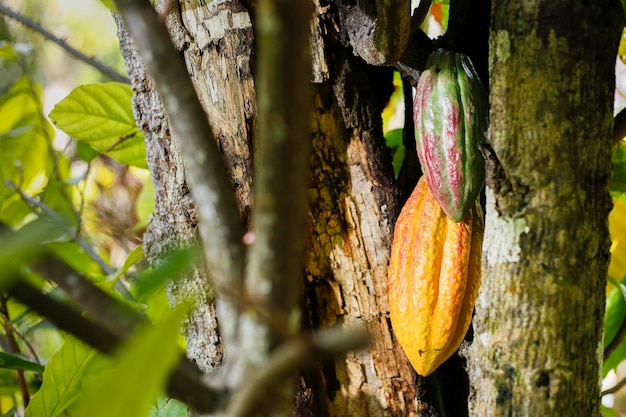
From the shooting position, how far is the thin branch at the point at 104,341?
28cm

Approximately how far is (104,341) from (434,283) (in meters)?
0.41

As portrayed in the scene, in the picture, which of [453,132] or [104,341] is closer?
[104,341]

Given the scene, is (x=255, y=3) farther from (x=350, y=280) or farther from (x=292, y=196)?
(x=292, y=196)

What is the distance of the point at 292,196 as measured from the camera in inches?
11.4

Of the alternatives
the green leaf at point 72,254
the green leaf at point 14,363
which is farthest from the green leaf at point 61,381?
the green leaf at point 72,254

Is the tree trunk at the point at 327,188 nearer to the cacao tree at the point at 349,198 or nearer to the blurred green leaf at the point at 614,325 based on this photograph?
the cacao tree at the point at 349,198

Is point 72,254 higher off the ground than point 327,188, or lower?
lower

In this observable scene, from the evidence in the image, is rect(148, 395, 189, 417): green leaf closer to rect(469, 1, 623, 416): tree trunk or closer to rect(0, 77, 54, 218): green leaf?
rect(469, 1, 623, 416): tree trunk

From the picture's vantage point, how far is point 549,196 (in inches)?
20.8

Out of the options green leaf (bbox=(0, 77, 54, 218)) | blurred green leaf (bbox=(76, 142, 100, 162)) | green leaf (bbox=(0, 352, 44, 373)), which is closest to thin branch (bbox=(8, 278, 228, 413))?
green leaf (bbox=(0, 352, 44, 373))

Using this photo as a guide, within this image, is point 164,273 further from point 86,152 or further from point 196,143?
point 86,152

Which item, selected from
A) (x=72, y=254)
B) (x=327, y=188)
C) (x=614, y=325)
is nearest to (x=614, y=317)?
(x=614, y=325)

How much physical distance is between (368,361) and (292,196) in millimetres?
488

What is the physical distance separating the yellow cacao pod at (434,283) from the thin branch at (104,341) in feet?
1.22
